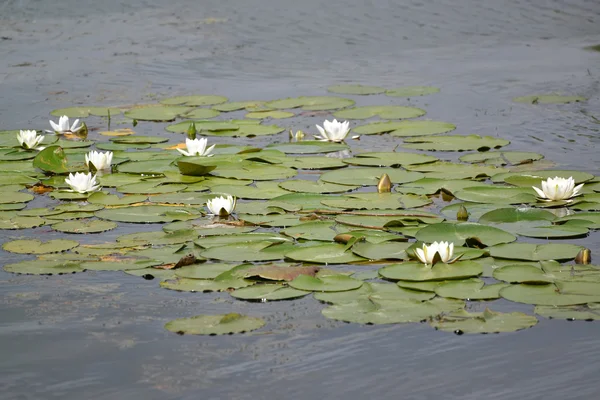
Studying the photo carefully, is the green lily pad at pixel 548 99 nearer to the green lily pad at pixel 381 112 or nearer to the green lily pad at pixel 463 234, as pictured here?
the green lily pad at pixel 381 112

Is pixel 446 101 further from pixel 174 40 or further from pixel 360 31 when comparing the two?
pixel 174 40

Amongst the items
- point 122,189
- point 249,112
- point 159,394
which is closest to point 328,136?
point 249,112

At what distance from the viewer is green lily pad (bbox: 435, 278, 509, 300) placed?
9.10ft

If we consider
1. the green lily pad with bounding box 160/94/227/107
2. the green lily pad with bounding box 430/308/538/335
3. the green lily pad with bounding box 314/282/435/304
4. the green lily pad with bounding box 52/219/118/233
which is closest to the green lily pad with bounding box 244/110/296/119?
the green lily pad with bounding box 160/94/227/107

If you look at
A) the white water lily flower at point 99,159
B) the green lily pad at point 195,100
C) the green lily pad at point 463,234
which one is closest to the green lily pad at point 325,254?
the green lily pad at point 463,234

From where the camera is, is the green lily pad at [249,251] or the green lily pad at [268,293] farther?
the green lily pad at [249,251]

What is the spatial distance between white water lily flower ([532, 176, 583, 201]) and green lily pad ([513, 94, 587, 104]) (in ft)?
6.40

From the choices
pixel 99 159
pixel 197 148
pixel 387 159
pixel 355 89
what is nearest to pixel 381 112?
pixel 355 89

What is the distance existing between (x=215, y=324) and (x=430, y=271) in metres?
0.75

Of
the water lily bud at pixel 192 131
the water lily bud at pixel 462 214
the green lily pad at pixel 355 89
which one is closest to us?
the water lily bud at pixel 462 214

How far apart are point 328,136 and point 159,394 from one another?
2741mm

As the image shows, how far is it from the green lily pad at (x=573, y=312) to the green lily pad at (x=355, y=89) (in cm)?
338

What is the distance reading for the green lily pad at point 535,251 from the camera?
306cm

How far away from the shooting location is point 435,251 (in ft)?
9.80
